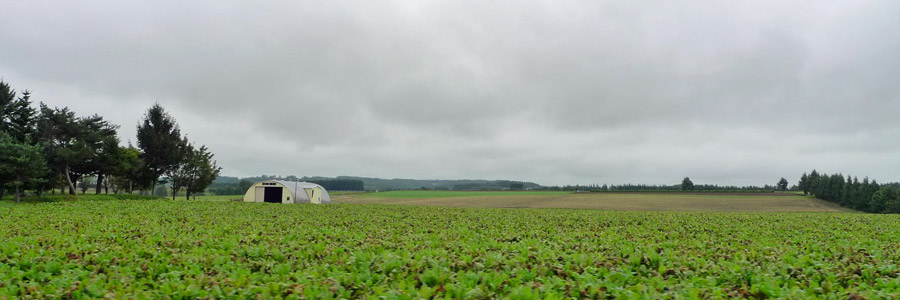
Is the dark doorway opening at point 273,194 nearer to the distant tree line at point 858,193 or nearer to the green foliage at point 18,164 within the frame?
the green foliage at point 18,164

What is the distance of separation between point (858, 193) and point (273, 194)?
109093mm

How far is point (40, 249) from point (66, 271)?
3.06 metres

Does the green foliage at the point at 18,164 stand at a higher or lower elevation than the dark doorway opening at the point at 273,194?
higher

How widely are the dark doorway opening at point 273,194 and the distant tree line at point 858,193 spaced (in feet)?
316

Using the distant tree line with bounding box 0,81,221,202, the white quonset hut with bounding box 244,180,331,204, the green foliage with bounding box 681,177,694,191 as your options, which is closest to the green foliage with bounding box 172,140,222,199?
the distant tree line with bounding box 0,81,221,202

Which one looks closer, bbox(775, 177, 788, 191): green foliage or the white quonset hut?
the white quonset hut

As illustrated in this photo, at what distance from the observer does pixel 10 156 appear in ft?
130

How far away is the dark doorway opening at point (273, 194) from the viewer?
5356 centimetres

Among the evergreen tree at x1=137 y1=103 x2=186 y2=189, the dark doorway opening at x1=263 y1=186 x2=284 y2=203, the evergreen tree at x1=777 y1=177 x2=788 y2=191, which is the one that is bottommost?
the dark doorway opening at x1=263 y1=186 x2=284 y2=203

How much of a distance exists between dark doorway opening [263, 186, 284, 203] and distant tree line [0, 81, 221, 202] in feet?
52.8

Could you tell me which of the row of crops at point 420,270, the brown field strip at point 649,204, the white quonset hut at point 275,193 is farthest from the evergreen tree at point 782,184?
the row of crops at point 420,270

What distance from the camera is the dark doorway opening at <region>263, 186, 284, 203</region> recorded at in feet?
176

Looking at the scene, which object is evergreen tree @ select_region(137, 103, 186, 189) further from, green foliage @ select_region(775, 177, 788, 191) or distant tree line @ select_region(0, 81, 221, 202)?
green foliage @ select_region(775, 177, 788, 191)

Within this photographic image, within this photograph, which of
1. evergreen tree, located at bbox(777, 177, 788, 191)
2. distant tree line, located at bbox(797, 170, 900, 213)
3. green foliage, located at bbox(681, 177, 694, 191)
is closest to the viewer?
distant tree line, located at bbox(797, 170, 900, 213)
